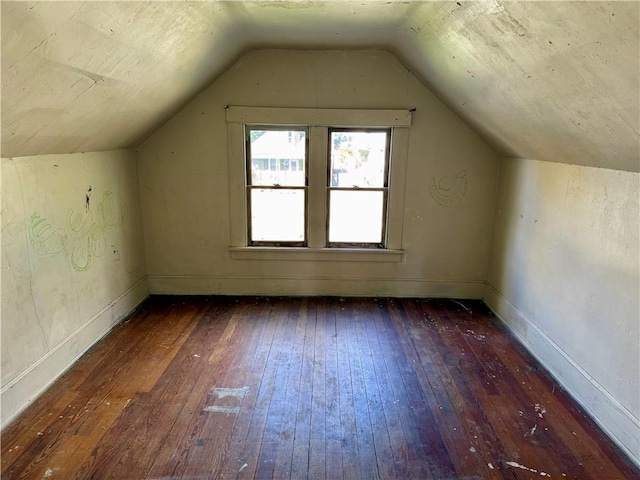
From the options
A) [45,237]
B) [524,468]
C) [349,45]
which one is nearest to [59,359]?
[45,237]

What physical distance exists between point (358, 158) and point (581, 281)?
2.11 meters

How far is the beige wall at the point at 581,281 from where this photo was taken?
2.12 metres

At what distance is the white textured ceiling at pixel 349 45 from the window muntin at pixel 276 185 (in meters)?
0.73

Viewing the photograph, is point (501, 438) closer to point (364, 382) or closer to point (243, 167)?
point (364, 382)

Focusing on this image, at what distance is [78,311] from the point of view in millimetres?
2855

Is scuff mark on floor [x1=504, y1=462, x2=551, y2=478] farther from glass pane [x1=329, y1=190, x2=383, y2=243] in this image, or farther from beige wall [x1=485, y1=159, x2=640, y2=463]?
glass pane [x1=329, y1=190, x2=383, y2=243]

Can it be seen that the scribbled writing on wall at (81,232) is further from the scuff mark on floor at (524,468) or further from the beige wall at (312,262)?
the scuff mark on floor at (524,468)

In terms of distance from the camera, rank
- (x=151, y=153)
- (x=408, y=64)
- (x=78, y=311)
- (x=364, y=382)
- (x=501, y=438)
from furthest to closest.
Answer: (x=151, y=153) → (x=408, y=64) → (x=78, y=311) → (x=364, y=382) → (x=501, y=438)

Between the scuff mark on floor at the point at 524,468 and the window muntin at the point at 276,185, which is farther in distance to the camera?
the window muntin at the point at 276,185

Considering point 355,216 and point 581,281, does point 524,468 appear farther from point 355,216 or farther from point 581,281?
point 355,216

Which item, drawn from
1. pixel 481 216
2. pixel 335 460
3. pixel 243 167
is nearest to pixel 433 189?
pixel 481 216

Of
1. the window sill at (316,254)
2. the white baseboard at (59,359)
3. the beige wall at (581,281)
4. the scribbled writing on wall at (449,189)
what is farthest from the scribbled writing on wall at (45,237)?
the beige wall at (581,281)

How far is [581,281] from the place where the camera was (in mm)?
2525

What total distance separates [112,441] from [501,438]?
2.02m
